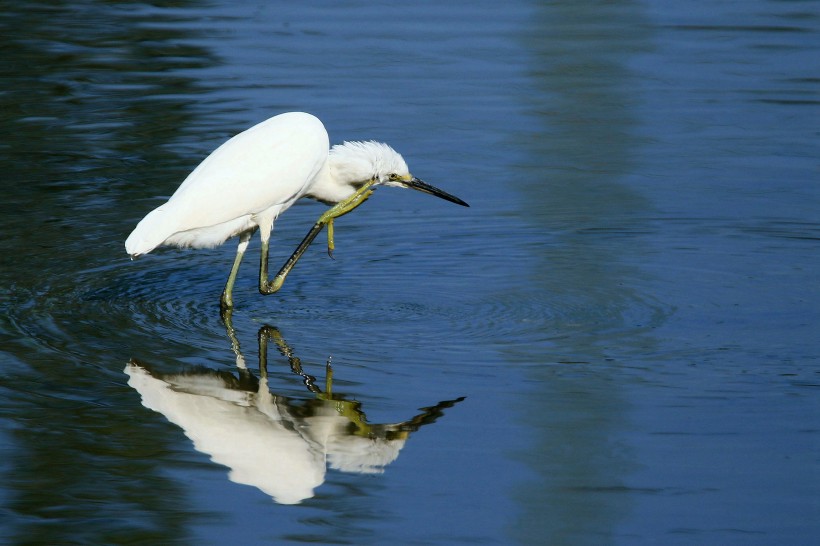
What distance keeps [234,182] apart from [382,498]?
8.28 ft

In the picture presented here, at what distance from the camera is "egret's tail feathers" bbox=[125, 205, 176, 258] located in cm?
615

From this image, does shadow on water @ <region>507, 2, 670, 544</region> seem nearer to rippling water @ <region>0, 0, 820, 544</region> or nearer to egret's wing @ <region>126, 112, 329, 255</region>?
rippling water @ <region>0, 0, 820, 544</region>

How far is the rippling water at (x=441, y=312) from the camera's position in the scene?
4375mm

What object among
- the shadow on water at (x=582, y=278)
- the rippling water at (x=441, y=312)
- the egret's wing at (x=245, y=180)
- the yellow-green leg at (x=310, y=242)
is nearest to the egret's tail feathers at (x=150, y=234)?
the egret's wing at (x=245, y=180)

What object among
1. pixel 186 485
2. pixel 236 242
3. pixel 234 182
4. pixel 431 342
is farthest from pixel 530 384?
pixel 236 242

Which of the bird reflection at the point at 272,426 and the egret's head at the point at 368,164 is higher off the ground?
the egret's head at the point at 368,164

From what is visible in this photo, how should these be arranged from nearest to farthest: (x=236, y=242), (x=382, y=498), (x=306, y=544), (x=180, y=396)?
1. (x=306, y=544)
2. (x=382, y=498)
3. (x=180, y=396)
4. (x=236, y=242)

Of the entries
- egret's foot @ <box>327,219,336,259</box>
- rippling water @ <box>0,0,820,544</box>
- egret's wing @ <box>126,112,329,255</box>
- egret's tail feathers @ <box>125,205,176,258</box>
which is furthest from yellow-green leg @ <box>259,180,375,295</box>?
egret's tail feathers @ <box>125,205,176,258</box>

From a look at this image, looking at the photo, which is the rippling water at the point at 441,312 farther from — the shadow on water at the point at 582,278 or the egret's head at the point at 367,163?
the egret's head at the point at 367,163

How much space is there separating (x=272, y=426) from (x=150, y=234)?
1.58 m

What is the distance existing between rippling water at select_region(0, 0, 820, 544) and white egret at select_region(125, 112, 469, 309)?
329 millimetres

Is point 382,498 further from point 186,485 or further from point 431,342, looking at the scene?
point 431,342

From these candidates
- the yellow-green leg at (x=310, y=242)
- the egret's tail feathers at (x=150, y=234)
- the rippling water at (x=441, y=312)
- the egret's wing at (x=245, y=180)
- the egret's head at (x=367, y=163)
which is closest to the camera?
the rippling water at (x=441, y=312)

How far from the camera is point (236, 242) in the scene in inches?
314
